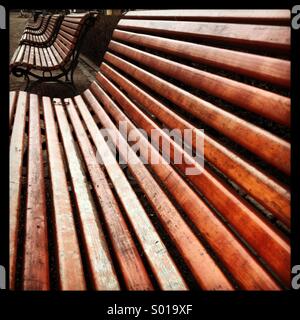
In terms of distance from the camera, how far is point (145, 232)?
3.87ft

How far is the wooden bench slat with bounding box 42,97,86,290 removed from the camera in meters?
1.00

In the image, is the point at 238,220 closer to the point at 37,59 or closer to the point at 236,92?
the point at 236,92

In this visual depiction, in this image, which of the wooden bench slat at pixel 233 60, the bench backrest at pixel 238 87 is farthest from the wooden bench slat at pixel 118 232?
the wooden bench slat at pixel 233 60

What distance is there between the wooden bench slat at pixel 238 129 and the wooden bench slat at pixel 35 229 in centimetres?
78

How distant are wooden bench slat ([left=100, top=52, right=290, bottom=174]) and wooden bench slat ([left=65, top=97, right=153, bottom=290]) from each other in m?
0.53

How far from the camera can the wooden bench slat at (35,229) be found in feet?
3.28

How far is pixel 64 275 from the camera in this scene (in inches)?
39.7

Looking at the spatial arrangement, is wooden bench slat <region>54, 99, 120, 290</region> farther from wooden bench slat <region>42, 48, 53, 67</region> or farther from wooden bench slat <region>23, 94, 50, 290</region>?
wooden bench slat <region>42, 48, 53, 67</region>

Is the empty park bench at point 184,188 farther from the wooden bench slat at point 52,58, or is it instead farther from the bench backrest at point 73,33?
the wooden bench slat at point 52,58

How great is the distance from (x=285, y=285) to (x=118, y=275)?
539 mm

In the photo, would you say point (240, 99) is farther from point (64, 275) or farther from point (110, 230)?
point (64, 275)

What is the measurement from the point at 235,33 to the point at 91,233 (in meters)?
0.97

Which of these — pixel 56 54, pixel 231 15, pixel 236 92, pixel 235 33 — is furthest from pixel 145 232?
pixel 56 54
